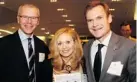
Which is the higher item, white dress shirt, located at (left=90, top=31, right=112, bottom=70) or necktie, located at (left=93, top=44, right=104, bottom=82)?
white dress shirt, located at (left=90, top=31, right=112, bottom=70)

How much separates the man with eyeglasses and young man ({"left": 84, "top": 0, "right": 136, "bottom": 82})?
0.43 metres

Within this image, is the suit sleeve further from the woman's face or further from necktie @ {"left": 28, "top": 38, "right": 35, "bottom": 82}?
necktie @ {"left": 28, "top": 38, "right": 35, "bottom": 82}

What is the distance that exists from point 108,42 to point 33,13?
0.80 m

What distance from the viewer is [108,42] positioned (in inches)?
92.5

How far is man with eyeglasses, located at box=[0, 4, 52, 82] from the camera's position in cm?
261

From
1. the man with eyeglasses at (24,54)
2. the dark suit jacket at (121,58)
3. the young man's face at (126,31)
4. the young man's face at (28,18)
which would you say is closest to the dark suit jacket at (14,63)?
the man with eyeglasses at (24,54)

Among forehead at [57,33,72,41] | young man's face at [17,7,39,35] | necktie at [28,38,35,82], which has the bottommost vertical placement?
necktie at [28,38,35,82]

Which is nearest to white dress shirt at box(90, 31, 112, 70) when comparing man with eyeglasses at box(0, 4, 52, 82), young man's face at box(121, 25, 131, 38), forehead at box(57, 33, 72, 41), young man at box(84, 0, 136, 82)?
young man at box(84, 0, 136, 82)

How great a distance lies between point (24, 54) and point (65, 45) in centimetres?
54

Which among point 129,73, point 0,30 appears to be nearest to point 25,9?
point 129,73

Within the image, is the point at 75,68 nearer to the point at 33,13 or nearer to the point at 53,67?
the point at 53,67

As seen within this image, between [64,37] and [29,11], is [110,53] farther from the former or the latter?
[29,11]

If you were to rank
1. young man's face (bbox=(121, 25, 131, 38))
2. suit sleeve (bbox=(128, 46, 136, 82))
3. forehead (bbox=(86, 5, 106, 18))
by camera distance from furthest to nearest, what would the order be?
1. young man's face (bbox=(121, 25, 131, 38))
2. forehead (bbox=(86, 5, 106, 18))
3. suit sleeve (bbox=(128, 46, 136, 82))

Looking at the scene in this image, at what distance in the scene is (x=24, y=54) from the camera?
2727 mm
